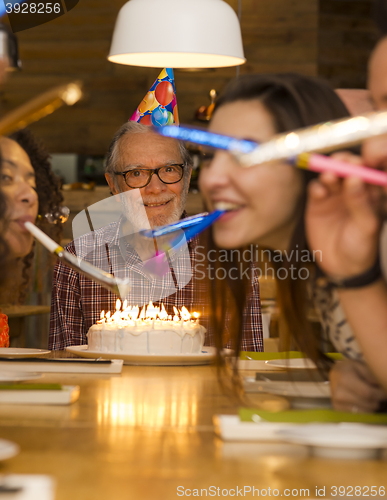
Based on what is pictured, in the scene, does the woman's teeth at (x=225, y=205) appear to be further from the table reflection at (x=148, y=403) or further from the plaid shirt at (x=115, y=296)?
the plaid shirt at (x=115, y=296)

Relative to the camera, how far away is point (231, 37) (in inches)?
63.6

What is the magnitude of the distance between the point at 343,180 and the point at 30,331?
11.1ft

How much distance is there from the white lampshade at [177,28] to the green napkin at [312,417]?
1.08m

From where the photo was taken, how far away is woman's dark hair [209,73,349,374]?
819 millimetres

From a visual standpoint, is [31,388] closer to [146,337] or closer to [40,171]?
[40,171]

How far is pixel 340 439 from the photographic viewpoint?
614mm

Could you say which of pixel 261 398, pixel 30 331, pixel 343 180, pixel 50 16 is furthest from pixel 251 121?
pixel 30 331

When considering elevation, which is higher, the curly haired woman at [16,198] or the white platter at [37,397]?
the curly haired woman at [16,198]

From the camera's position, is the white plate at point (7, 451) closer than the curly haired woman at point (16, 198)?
Yes

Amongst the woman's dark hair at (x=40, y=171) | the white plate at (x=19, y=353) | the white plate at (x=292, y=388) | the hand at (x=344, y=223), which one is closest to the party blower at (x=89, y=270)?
the woman's dark hair at (x=40, y=171)

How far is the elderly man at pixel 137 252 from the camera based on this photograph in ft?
6.65

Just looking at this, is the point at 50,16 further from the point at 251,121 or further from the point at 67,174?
the point at 67,174

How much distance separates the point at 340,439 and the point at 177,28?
1201 mm

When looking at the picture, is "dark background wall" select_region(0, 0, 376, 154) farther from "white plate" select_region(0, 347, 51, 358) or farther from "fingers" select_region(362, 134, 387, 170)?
"fingers" select_region(362, 134, 387, 170)
